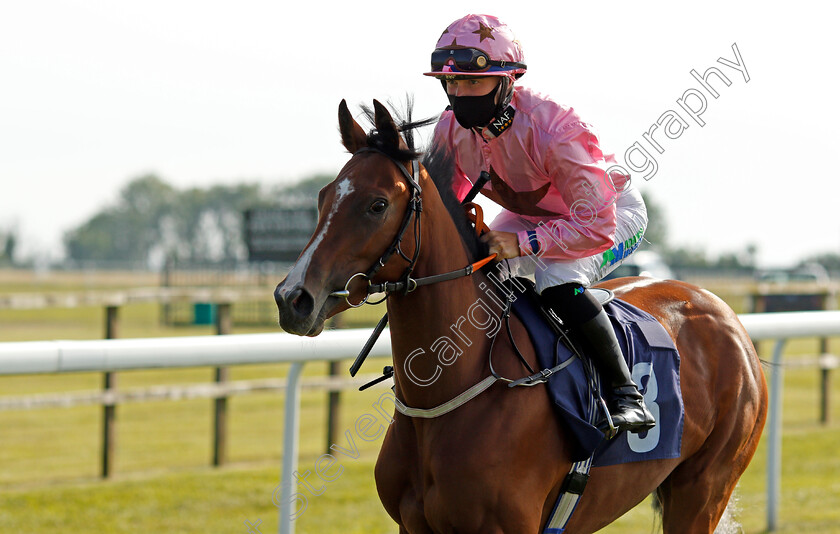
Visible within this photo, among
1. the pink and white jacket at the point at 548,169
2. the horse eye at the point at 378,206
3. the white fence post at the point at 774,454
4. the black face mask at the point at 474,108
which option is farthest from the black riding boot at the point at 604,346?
the white fence post at the point at 774,454

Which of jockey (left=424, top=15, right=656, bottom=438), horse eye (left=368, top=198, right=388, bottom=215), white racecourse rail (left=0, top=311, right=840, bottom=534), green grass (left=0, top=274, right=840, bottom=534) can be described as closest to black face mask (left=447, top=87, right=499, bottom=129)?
jockey (left=424, top=15, right=656, bottom=438)

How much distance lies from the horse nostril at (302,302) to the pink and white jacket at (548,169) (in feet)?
2.70

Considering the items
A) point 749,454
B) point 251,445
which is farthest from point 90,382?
point 749,454

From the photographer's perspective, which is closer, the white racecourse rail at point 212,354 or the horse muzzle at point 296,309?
the horse muzzle at point 296,309

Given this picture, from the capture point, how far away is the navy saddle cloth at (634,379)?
2842 mm

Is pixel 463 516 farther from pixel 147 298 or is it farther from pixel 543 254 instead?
pixel 147 298

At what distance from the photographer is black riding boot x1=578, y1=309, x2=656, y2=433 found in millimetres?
2943

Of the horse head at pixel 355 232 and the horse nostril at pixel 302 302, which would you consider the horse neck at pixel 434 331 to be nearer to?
the horse head at pixel 355 232

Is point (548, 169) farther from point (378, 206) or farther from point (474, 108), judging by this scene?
point (378, 206)

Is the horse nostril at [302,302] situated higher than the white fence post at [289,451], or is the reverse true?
the horse nostril at [302,302]

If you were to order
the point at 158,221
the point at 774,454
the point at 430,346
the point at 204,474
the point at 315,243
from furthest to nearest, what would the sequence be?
the point at 158,221
the point at 204,474
the point at 774,454
the point at 430,346
the point at 315,243

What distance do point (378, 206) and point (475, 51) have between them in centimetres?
65

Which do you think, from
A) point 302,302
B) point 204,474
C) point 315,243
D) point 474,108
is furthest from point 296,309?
point 204,474

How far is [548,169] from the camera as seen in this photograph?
2.98 m
